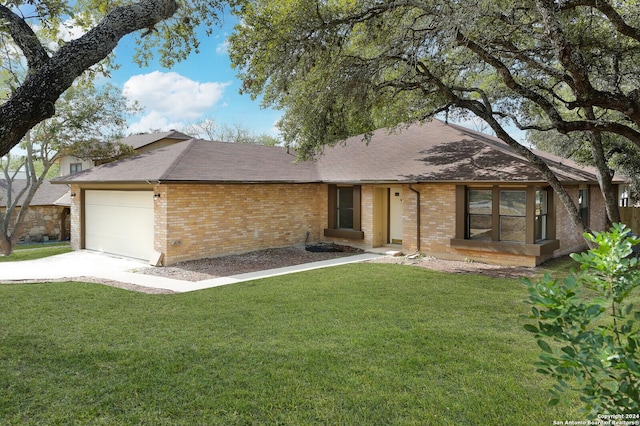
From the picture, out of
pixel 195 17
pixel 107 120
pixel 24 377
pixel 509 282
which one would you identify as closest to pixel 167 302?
pixel 24 377

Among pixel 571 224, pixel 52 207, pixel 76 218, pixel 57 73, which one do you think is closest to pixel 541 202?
pixel 571 224

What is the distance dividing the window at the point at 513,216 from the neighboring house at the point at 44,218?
23.6 meters

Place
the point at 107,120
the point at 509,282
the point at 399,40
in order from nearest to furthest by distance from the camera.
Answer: the point at 399,40
the point at 509,282
the point at 107,120

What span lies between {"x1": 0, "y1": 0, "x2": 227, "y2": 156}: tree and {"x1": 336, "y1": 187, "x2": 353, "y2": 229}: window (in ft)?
31.5

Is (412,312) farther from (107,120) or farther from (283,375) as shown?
(107,120)

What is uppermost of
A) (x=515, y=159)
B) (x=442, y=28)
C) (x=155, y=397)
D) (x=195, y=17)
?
(x=195, y=17)

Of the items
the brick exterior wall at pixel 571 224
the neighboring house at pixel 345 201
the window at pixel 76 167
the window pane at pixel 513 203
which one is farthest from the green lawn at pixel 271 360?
the window at pixel 76 167

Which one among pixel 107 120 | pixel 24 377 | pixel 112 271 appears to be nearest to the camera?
pixel 24 377

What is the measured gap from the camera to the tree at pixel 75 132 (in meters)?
20.4

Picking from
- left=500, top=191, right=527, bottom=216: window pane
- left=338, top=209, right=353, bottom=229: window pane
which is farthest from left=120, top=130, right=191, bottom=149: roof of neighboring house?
left=500, top=191, right=527, bottom=216: window pane

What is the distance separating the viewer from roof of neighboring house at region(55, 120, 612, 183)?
1334 centimetres

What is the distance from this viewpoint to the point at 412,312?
7.58m

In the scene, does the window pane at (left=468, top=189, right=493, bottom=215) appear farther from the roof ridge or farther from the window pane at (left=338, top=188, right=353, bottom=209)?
the roof ridge

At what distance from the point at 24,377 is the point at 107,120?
1967 cm
